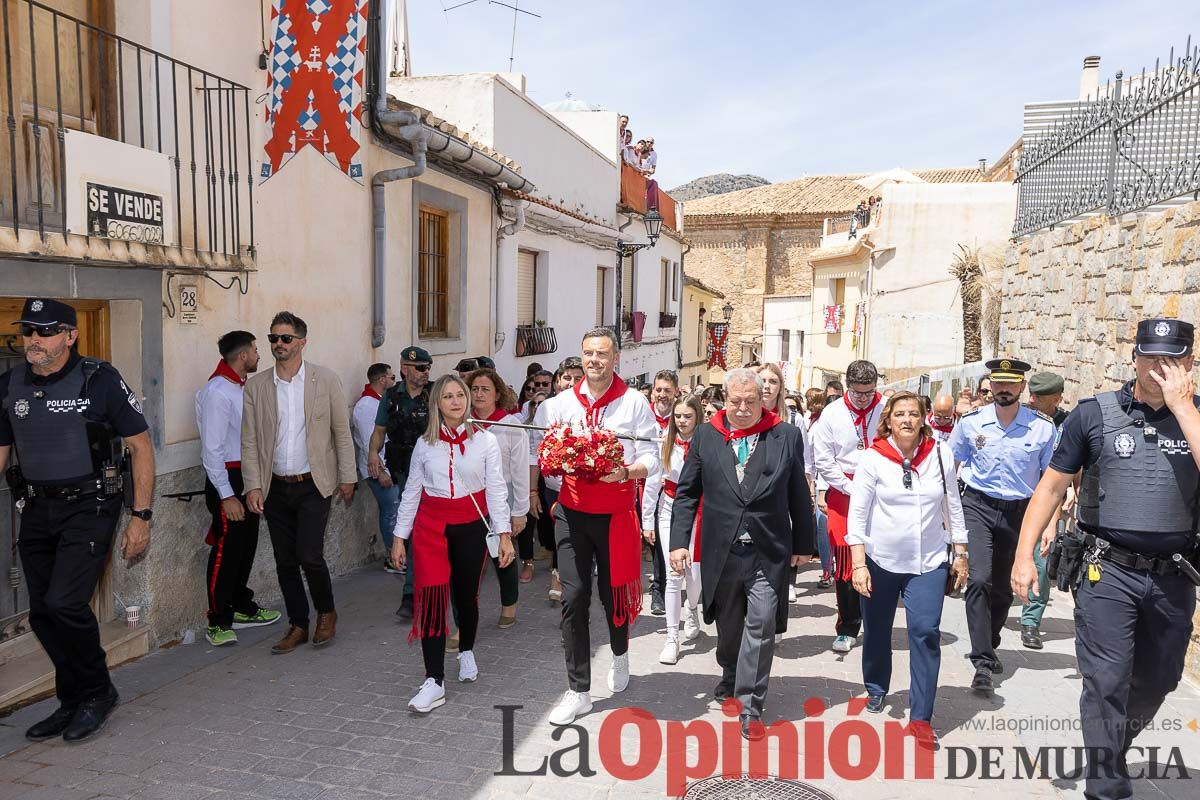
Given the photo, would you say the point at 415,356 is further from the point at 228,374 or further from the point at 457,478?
the point at 457,478

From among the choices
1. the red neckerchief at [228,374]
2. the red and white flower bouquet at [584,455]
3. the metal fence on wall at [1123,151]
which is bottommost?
the red and white flower bouquet at [584,455]

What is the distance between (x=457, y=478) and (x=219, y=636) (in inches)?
88.8

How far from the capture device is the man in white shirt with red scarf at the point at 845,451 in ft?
20.5

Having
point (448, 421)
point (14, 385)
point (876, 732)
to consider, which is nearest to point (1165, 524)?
point (876, 732)

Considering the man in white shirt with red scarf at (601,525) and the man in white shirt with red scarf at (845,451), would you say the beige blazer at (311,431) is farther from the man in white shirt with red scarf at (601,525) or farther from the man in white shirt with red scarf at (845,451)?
the man in white shirt with red scarf at (845,451)

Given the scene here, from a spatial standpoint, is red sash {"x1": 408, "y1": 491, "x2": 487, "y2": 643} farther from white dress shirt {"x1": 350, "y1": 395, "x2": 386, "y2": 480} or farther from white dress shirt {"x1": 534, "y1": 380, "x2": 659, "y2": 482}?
white dress shirt {"x1": 350, "y1": 395, "x2": 386, "y2": 480}

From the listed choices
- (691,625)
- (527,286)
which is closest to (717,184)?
(527,286)

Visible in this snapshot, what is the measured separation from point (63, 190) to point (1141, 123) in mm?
8454

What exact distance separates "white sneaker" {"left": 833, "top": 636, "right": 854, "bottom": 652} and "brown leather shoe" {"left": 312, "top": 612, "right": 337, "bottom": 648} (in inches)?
137

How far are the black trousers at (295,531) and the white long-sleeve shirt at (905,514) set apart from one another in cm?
340

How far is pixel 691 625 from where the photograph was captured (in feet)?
20.8

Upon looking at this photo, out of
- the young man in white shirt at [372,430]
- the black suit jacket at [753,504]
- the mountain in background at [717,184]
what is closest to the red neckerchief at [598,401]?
the black suit jacket at [753,504]

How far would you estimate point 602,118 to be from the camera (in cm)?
1981

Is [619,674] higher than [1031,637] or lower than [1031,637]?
higher
